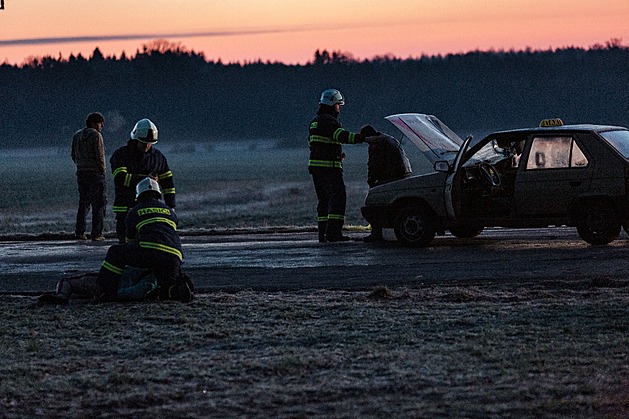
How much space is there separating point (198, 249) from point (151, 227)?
5.60m

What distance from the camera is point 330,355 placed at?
9.27 meters

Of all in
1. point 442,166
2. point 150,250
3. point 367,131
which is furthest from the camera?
point 367,131

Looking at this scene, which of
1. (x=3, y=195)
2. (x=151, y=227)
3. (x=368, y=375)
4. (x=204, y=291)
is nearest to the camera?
(x=368, y=375)

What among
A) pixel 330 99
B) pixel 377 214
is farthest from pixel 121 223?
pixel 377 214

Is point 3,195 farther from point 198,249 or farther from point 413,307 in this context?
point 413,307

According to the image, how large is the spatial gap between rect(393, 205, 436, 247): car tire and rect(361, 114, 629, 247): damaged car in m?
0.01

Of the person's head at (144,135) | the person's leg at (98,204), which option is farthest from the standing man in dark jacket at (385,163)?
the person's leg at (98,204)

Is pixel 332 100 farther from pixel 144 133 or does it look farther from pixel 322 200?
pixel 144 133

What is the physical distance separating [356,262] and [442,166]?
184cm

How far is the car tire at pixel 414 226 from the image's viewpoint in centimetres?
1656

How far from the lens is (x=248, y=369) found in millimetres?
8898

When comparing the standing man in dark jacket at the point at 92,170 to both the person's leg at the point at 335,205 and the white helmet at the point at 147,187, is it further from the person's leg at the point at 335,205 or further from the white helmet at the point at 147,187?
the white helmet at the point at 147,187

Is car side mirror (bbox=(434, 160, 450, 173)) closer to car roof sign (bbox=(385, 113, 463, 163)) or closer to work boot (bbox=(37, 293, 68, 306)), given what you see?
car roof sign (bbox=(385, 113, 463, 163))

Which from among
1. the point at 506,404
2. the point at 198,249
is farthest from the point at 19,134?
the point at 506,404
